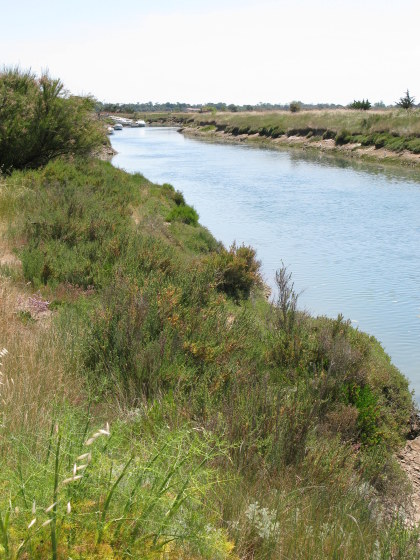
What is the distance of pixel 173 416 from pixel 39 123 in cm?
1480

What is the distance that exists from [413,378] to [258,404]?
498 cm

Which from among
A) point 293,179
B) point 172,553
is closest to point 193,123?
point 293,179

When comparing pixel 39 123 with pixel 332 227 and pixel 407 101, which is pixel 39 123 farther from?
pixel 407 101

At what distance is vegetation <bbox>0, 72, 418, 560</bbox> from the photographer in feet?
9.07

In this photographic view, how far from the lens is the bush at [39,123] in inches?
677

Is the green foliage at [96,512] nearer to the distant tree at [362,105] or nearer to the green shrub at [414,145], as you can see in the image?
the green shrub at [414,145]

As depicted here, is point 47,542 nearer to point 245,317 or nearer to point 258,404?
point 258,404

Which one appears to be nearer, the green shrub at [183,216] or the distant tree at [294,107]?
the green shrub at [183,216]

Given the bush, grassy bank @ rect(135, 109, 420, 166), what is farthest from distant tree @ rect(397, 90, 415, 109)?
the bush

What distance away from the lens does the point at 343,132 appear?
5066 centimetres

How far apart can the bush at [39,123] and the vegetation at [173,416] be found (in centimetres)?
618

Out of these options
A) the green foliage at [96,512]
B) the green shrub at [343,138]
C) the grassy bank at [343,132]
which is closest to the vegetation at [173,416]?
the green foliage at [96,512]

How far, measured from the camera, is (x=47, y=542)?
8.30 ft

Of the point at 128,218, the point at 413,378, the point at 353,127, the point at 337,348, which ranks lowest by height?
the point at 413,378
